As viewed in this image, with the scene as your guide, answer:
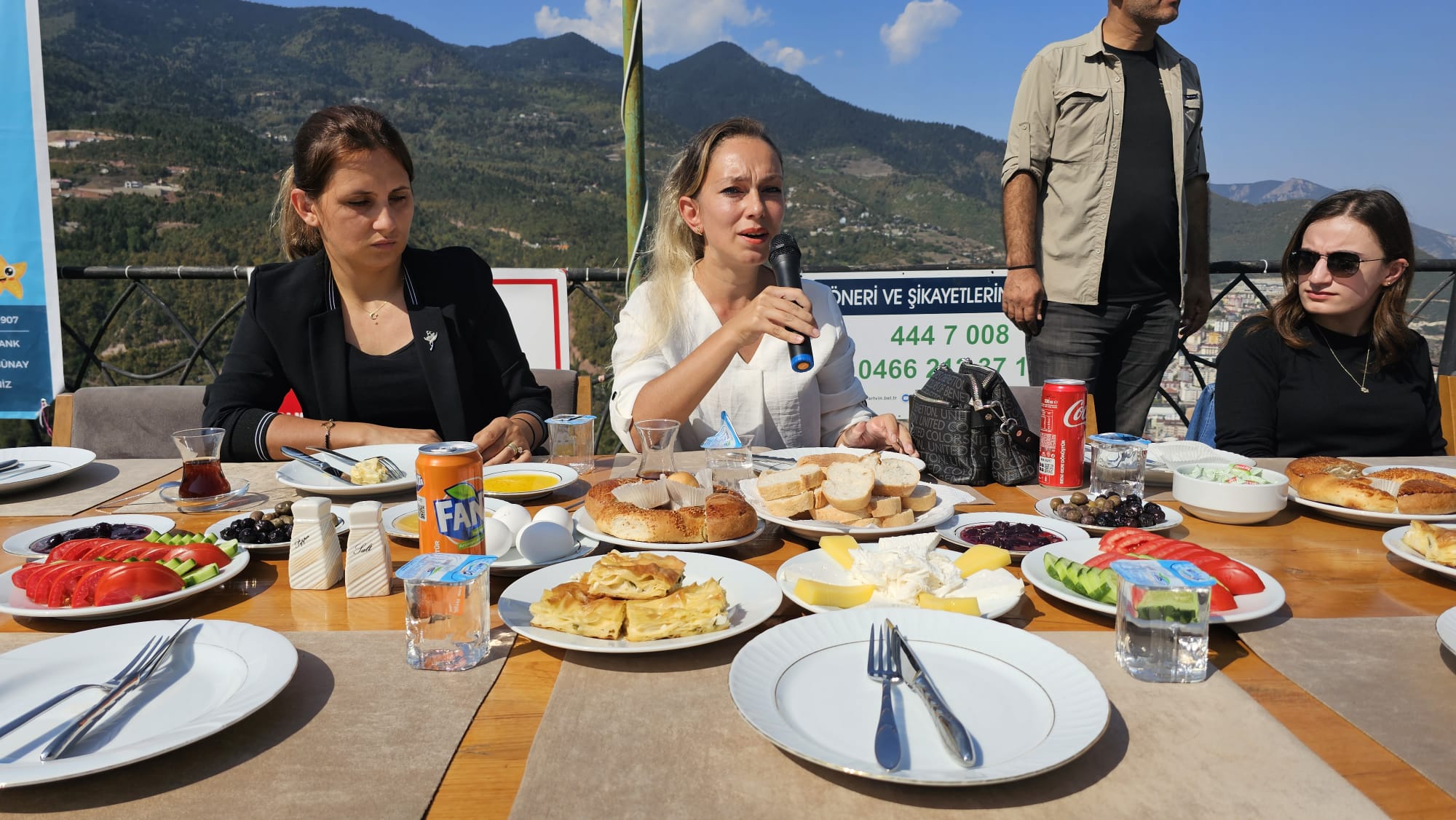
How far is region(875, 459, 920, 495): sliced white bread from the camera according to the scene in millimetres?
1629

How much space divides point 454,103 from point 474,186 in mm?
10402

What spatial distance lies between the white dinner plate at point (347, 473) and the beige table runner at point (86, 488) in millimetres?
320

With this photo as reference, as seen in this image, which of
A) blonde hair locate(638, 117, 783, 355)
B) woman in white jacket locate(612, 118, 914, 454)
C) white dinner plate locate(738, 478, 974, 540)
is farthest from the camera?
blonde hair locate(638, 117, 783, 355)

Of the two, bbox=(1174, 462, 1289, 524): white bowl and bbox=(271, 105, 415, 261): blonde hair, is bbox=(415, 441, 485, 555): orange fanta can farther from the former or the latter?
bbox=(271, 105, 415, 261): blonde hair

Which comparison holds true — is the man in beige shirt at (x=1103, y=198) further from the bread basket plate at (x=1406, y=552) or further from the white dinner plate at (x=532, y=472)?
the white dinner plate at (x=532, y=472)

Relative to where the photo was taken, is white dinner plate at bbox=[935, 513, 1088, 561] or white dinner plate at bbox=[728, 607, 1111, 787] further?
white dinner plate at bbox=[935, 513, 1088, 561]

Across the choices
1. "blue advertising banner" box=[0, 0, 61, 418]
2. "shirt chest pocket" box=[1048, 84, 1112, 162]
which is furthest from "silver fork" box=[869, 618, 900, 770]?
"blue advertising banner" box=[0, 0, 61, 418]

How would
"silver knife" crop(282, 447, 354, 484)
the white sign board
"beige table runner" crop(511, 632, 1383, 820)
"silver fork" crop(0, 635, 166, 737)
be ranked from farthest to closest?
the white sign board → "silver knife" crop(282, 447, 354, 484) → "silver fork" crop(0, 635, 166, 737) → "beige table runner" crop(511, 632, 1383, 820)

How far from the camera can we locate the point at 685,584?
4.20 feet

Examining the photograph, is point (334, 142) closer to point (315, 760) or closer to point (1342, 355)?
point (315, 760)

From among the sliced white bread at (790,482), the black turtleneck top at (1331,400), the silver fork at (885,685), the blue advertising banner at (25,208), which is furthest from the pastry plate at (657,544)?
the blue advertising banner at (25,208)

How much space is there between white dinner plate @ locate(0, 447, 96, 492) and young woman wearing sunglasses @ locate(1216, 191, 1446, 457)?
324 centimetres

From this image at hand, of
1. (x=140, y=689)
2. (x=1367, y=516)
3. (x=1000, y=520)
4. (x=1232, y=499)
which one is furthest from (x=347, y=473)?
(x=1367, y=516)

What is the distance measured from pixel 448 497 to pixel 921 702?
2.35 ft
